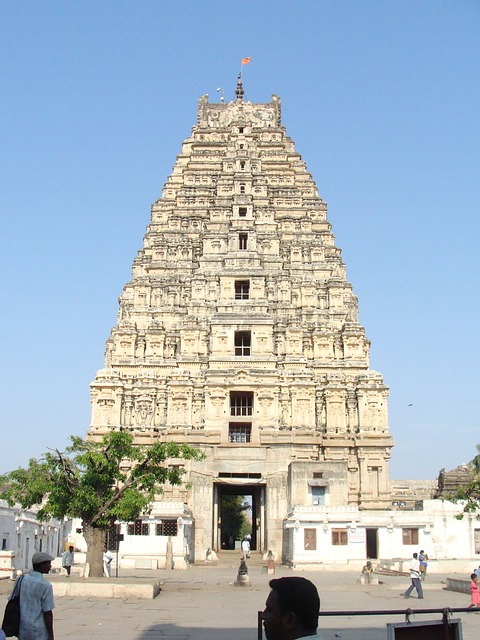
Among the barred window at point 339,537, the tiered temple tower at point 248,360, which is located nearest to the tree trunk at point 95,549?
the tiered temple tower at point 248,360

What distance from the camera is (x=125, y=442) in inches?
969

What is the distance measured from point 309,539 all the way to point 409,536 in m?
5.31

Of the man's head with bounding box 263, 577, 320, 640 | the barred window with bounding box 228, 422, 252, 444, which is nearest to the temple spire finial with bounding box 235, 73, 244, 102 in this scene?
the barred window with bounding box 228, 422, 252, 444

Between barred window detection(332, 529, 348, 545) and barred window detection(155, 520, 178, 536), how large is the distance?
7.84 m

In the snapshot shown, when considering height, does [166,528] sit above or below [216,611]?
above

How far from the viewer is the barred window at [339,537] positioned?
3562cm

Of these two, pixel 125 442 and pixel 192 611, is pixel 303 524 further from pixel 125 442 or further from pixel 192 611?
pixel 192 611

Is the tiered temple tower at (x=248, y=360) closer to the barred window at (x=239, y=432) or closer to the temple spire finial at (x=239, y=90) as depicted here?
the barred window at (x=239, y=432)

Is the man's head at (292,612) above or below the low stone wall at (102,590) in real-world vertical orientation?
above

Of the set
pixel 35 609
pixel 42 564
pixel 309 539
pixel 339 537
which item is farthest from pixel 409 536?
pixel 35 609

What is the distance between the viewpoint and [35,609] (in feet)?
26.6

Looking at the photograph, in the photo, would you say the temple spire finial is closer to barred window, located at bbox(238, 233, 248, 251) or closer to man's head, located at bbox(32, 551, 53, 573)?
barred window, located at bbox(238, 233, 248, 251)

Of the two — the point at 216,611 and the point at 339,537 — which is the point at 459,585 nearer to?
the point at 216,611

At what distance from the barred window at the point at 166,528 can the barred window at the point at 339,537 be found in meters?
7.84
